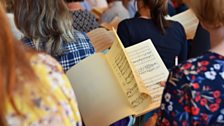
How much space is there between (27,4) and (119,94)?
1.87 feet

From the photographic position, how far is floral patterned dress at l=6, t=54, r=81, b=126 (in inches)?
32.8

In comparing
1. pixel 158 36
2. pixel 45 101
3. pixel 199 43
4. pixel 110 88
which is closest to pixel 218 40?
pixel 110 88

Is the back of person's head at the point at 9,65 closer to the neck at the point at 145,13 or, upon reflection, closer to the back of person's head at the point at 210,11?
the back of person's head at the point at 210,11

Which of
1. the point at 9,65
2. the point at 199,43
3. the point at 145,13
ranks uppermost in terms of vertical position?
the point at 9,65

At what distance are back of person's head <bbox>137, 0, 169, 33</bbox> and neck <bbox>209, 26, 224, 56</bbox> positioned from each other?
3.33 ft

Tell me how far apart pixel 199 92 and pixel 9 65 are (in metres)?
0.55

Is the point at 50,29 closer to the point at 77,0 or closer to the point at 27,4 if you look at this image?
the point at 27,4

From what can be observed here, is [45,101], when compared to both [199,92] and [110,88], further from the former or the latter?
[110,88]

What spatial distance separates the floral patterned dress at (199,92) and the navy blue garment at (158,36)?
1056mm

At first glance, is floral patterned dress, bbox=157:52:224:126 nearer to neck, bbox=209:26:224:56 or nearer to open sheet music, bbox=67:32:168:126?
neck, bbox=209:26:224:56

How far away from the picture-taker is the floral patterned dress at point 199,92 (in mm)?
1119

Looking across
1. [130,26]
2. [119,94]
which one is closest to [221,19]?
[119,94]

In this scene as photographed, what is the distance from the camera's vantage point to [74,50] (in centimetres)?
178

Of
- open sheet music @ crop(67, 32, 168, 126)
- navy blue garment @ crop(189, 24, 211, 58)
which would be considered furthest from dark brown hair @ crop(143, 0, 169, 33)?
open sheet music @ crop(67, 32, 168, 126)
